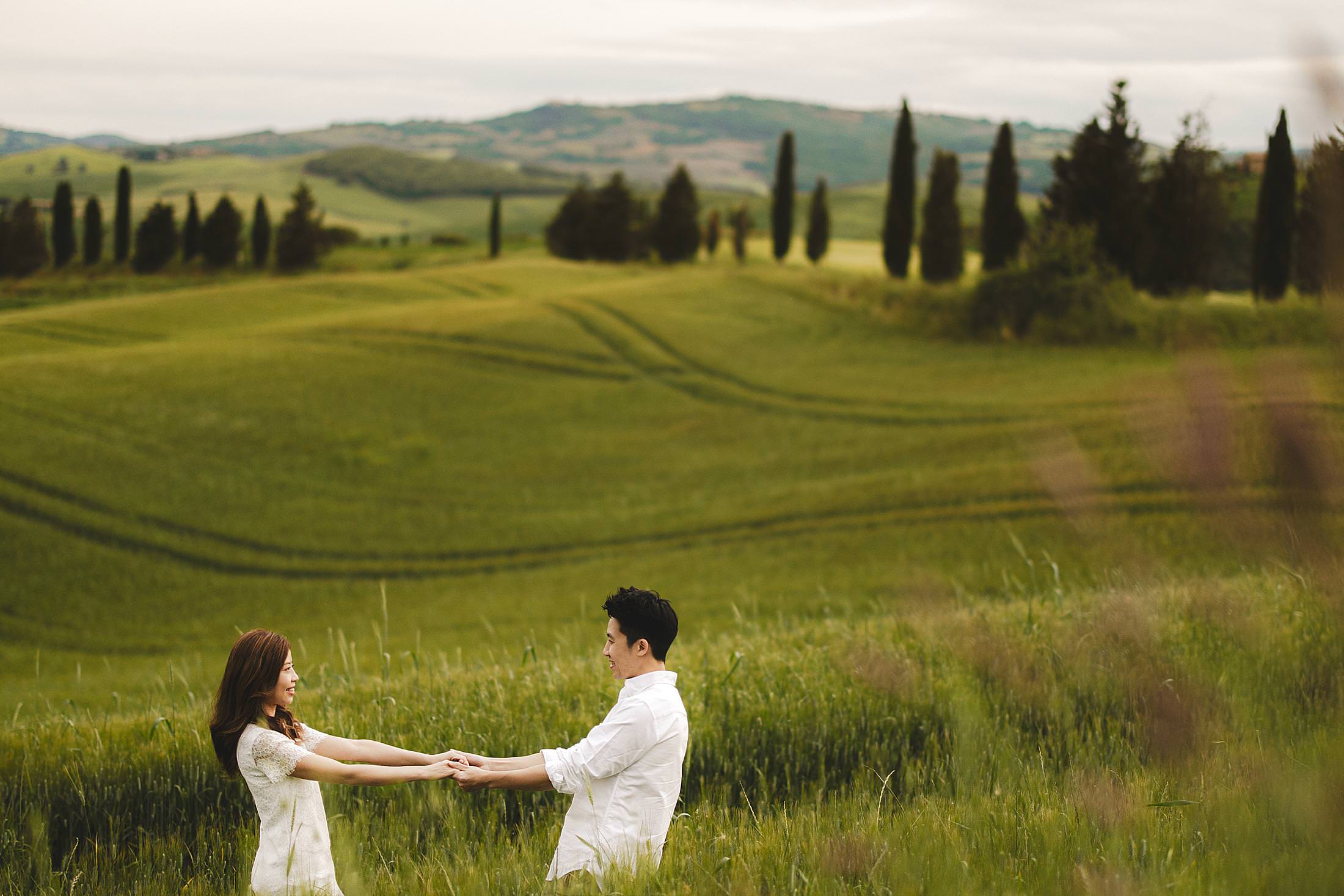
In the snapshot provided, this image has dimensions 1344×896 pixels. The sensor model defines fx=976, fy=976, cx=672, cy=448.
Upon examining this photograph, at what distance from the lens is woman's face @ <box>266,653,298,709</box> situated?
4.50 metres

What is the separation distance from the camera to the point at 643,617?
14.1ft

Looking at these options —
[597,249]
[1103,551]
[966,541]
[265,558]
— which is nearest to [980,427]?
[966,541]

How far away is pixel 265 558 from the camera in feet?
88.1

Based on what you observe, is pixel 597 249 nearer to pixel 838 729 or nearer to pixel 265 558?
pixel 265 558

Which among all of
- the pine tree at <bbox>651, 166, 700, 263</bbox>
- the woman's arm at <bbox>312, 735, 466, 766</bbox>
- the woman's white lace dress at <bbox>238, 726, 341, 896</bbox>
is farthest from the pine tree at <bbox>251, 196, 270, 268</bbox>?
the woman's white lace dress at <bbox>238, 726, 341, 896</bbox>

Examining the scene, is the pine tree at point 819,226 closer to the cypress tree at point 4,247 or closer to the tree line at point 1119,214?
the tree line at point 1119,214

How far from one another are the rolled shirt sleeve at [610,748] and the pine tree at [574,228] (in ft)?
252

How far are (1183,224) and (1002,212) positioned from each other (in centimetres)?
907

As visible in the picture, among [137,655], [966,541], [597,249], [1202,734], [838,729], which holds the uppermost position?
[597,249]

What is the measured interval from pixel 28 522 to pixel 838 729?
2706cm

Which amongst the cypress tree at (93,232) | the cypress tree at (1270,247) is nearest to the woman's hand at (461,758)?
the cypress tree at (1270,247)

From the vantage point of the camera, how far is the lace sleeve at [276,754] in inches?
173

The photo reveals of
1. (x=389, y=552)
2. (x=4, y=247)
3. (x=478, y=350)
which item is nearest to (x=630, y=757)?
(x=389, y=552)

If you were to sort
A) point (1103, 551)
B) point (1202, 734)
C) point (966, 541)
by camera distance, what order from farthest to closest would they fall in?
point (966, 541) → point (1103, 551) → point (1202, 734)
